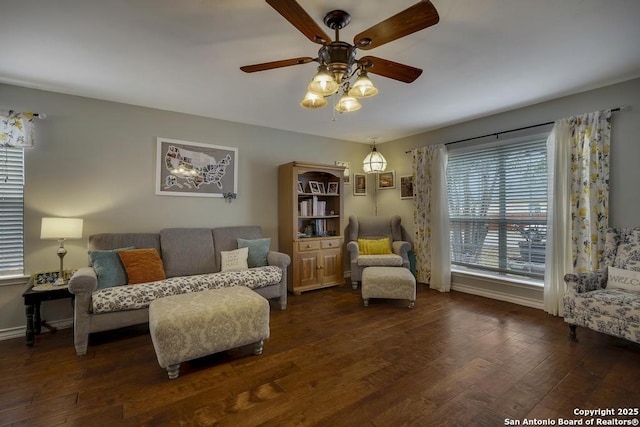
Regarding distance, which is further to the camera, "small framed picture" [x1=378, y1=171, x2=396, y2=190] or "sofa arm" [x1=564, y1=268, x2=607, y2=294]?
"small framed picture" [x1=378, y1=171, x2=396, y2=190]

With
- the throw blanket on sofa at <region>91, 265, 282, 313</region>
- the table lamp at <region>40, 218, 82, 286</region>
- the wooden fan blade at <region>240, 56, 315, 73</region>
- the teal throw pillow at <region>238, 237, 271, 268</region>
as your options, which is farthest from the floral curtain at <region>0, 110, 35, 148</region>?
the wooden fan blade at <region>240, 56, 315, 73</region>

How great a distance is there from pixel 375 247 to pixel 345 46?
3279 millimetres

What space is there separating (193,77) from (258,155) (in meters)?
1.63

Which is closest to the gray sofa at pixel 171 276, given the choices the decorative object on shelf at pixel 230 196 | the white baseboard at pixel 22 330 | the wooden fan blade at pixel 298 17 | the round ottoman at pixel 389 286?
the decorative object on shelf at pixel 230 196

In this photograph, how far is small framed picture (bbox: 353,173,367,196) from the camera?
17.4ft

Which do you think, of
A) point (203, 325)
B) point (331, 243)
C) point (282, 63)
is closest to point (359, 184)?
point (331, 243)

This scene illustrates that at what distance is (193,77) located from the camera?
269cm

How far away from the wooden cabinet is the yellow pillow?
0.33 m

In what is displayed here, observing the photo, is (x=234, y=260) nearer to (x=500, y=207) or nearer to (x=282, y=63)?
(x=282, y=63)

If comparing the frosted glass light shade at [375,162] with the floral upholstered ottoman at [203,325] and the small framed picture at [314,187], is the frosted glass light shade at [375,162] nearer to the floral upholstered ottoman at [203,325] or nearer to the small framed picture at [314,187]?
the small framed picture at [314,187]

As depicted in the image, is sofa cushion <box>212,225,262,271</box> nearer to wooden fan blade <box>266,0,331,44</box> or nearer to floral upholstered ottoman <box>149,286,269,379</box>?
floral upholstered ottoman <box>149,286,269,379</box>

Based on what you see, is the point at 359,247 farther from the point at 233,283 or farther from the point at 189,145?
the point at 189,145

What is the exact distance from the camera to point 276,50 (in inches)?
88.7

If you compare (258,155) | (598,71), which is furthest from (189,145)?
(598,71)
